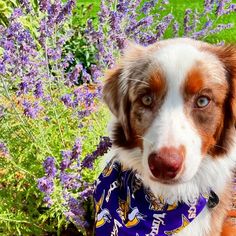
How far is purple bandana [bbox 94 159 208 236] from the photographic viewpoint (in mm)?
3213

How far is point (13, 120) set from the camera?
160 inches

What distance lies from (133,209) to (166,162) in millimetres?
769

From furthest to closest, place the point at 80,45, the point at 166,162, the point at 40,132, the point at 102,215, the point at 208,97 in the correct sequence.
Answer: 1. the point at 80,45
2. the point at 40,132
3. the point at 102,215
4. the point at 208,97
5. the point at 166,162

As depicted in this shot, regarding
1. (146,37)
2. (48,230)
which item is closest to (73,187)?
(48,230)

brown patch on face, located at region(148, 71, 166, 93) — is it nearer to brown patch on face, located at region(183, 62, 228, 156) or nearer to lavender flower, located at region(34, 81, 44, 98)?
brown patch on face, located at region(183, 62, 228, 156)

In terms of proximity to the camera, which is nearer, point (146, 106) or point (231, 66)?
point (146, 106)

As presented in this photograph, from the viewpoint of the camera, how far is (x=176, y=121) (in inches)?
105

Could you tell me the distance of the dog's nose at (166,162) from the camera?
2.56 meters

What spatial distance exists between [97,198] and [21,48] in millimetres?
1106

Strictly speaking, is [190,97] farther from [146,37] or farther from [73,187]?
[146,37]

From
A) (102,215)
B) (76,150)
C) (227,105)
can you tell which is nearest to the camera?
(227,105)

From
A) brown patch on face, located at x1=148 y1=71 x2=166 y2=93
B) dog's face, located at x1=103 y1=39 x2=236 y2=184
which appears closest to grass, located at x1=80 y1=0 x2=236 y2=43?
dog's face, located at x1=103 y1=39 x2=236 y2=184

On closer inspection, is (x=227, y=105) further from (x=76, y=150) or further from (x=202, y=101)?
(x=76, y=150)

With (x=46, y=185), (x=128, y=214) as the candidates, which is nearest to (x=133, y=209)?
(x=128, y=214)
